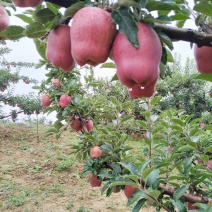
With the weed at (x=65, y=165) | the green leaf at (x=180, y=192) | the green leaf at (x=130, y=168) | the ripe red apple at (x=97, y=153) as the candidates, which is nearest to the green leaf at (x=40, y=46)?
the green leaf at (x=130, y=168)

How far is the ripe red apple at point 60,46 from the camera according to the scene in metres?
0.51

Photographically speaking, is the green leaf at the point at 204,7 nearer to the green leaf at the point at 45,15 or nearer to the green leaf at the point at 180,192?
the green leaf at the point at 45,15

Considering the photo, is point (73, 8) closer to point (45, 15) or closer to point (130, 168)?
point (45, 15)

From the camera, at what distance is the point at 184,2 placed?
0.55m

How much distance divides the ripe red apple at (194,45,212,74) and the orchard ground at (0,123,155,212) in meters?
1.47

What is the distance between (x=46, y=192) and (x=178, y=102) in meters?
3.47

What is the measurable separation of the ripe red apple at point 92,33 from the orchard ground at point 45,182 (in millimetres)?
1517

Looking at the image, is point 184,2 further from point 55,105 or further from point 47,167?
point 47,167

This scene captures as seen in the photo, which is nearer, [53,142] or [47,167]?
[47,167]

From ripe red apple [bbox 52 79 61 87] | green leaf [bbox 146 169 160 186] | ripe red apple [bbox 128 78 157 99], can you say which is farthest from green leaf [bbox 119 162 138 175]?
ripe red apple [bbox 52 79 61 87]

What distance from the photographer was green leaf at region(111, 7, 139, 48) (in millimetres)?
426

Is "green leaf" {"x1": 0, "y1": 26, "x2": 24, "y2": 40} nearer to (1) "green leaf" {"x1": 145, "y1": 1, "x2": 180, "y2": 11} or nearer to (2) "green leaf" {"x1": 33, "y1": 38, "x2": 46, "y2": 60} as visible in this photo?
A: (2) "green leaf" {"x1": 33, "y1": 38, "x2": 46, "y2": 60}

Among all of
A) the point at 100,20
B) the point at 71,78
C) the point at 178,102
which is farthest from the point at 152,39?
Result: the point at 178,102

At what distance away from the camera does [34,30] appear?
52 cm
